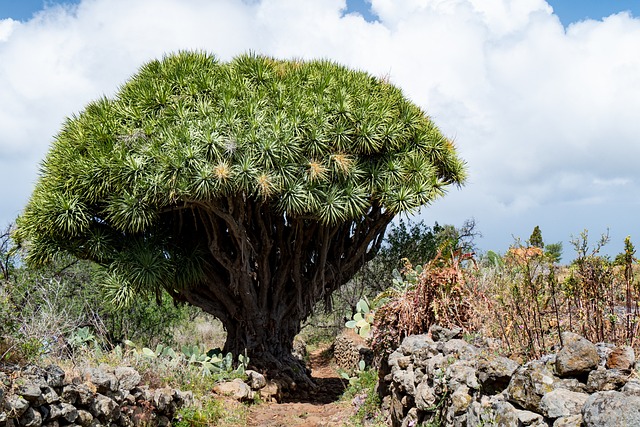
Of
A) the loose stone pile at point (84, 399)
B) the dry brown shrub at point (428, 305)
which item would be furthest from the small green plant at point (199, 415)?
the dry brown shrub at point (428, 305)

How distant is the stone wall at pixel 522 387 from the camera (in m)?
3.26

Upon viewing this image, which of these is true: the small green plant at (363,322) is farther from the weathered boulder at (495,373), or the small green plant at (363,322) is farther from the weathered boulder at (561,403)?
the weathered boulder at (561,403)

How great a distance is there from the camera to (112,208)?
1001 centimetres

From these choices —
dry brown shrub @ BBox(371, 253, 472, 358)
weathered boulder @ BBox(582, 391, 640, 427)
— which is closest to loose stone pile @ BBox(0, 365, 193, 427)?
dry brown shrub @ BBox(371, 253, 472, 358)

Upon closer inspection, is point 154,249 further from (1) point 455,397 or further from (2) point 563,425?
(2) point 563,425

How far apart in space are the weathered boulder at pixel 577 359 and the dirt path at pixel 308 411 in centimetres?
443

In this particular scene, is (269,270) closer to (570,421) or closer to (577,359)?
(577,359)

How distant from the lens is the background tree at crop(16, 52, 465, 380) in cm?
959

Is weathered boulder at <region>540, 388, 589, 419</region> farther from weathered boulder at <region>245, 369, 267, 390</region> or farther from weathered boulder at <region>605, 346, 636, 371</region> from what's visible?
weathered boulder at <region>245, 369, 267, 390</region>

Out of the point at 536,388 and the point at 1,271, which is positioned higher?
the point at 1,271

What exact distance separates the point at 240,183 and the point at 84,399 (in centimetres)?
394

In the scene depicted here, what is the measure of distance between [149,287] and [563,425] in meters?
8.25

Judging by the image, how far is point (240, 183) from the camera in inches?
365

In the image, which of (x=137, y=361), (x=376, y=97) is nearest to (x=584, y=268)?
(x=137, y=361)
